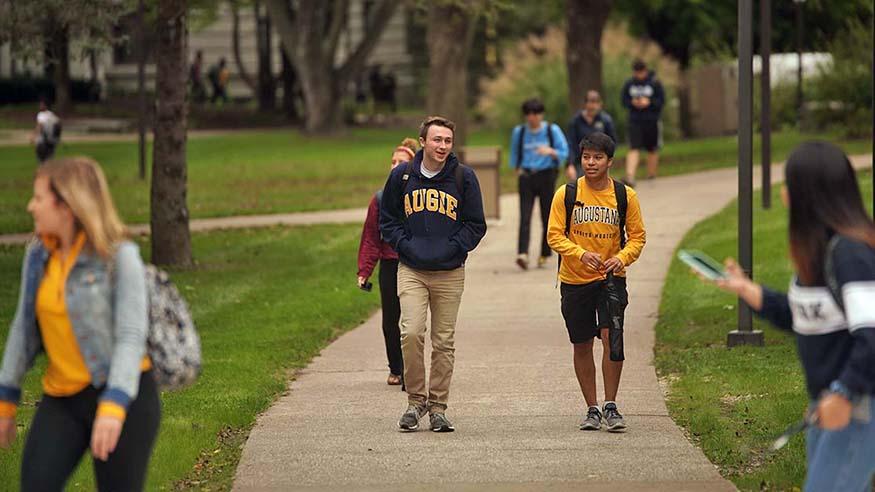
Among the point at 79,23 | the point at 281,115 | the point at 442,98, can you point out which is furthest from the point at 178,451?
the point at 281,115

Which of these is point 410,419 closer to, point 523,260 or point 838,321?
point 838,321

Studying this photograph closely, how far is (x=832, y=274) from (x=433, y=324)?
4.45 metres

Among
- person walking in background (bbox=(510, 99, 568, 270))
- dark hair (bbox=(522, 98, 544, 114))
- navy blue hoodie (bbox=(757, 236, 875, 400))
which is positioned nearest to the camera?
navy blue hoodie (bbox=(757, 236, 875, 400))

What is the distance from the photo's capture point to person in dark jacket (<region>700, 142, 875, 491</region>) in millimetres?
4906

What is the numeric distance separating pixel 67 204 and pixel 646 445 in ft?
13.9

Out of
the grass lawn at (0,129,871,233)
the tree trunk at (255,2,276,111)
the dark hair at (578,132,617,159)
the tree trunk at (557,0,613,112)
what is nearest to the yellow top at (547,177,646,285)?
the dark hair at (578,132,617,159)

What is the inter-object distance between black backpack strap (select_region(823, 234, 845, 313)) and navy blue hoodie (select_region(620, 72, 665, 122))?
20.2 m

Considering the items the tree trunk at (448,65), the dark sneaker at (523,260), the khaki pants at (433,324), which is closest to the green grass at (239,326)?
the khaki pants at (433,324)

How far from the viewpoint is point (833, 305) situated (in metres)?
5.08

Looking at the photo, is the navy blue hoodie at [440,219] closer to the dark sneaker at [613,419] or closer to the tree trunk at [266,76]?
the dark sneaker at [613,419]

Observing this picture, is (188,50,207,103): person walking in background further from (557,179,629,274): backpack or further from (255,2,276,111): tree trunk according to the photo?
(557,179,629,274): backpack

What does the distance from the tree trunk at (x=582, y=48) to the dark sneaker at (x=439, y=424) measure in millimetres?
21859

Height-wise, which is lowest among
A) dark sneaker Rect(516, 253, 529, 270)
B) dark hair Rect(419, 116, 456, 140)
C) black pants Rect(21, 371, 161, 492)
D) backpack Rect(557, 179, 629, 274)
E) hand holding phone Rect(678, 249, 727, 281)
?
dark sneaker Rect(516, 253, 529, 270)

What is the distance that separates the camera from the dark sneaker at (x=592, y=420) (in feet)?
30.0
